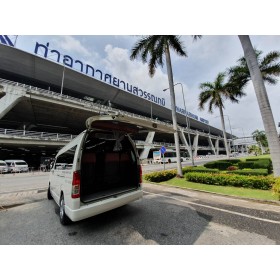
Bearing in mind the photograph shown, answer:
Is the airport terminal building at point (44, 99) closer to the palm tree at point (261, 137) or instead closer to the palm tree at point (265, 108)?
the palm tree at point (265, 108)

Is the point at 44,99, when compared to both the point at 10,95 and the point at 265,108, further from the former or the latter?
the point at 265,108

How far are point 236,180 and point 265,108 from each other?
3.84 meters

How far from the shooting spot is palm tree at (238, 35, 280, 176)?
704cm

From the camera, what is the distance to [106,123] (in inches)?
149

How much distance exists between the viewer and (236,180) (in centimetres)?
750

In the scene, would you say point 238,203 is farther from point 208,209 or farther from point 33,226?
point 33,226

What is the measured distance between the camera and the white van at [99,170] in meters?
3.32

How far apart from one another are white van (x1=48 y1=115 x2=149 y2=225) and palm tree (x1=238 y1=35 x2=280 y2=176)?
22.4ft

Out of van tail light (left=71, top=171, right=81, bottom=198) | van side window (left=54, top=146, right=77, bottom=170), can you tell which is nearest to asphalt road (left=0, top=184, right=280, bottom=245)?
van tail light (left=71, top=171, right=81, bottom=198)

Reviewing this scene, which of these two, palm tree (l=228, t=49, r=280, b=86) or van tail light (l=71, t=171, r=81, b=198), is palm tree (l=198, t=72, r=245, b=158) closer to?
palm tree (l=228, t=49, r=280, b=86)

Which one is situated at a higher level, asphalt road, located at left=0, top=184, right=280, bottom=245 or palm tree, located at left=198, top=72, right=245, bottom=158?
palm tree, located at left=198, top=72, right=245, bottom=158

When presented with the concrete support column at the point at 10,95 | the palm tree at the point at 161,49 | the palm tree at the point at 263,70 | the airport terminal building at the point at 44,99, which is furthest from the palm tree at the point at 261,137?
the concrete support column at the point at 10,95

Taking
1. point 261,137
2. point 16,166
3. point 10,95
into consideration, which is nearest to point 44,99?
point 10,95
